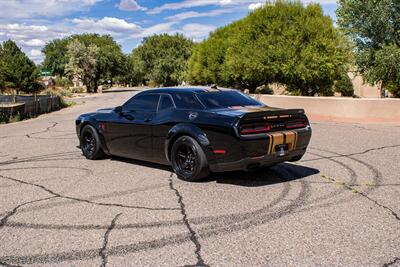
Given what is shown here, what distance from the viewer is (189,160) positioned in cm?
677

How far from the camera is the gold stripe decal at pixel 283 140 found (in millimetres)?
6219

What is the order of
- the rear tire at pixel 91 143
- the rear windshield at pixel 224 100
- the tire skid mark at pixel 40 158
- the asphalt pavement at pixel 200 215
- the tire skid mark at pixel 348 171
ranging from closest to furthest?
the asphalt pavement at pixel 200 215
the tire skid mark at pixel 348 171
the rear windshield at pixel 224 100
the rear tire at pixel 91 143
the tire skid mark at pixel 40 158

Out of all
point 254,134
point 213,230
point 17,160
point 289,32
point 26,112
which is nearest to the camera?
point 213,230

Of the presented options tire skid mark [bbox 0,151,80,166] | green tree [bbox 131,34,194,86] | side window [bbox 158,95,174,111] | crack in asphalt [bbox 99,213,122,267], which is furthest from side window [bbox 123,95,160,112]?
green tree [bbox 131,34,194,86]

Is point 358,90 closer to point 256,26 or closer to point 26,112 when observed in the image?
point 256,26

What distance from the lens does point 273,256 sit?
3.96 meters

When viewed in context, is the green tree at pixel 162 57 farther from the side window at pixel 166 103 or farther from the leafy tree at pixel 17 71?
the side window at pixel 166 103

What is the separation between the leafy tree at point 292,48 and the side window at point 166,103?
17.3m

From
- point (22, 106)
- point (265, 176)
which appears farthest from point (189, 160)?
point (22, 106)

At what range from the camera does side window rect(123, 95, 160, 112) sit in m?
7.64

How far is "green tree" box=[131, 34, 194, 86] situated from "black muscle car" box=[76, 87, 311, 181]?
7612 cm

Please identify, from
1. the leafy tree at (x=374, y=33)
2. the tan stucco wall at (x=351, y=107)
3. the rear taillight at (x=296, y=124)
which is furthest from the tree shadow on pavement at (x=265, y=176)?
the leafy tree at (x=374, y=33)

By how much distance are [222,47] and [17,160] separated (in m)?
33.9

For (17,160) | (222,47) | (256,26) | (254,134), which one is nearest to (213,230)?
(254,134)
